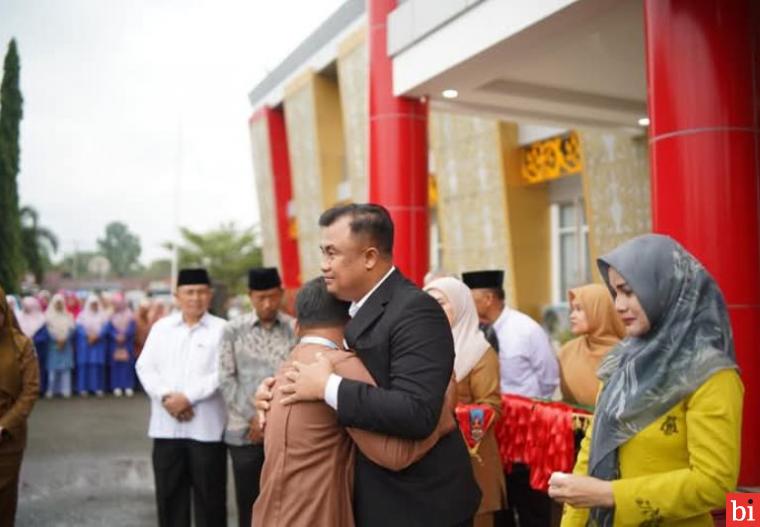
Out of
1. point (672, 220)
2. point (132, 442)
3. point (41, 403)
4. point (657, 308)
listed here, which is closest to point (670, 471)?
point (657, 308)

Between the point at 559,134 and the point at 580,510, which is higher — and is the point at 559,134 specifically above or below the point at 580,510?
above

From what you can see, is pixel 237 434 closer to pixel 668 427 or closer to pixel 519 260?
pixel 668 427

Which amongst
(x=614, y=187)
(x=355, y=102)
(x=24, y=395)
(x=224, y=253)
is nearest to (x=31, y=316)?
(x=24, y=395)

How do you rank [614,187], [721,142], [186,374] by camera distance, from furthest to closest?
[614,187] → [721,142] → [186,374]

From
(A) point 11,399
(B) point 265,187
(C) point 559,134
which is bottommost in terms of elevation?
(A) point 11,399

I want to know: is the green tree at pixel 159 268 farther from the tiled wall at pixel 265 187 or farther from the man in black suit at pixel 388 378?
the man in black suit at pixel 388 378

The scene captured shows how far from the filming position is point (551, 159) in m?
15.0

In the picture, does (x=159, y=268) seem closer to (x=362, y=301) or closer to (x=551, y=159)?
(x=551, y=159)

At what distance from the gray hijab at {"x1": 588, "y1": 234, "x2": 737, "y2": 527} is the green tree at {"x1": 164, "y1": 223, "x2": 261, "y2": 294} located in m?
52.3

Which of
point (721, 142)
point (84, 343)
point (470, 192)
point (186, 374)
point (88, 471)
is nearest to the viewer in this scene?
point (186, 374)

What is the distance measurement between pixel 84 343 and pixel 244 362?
8.77 meters

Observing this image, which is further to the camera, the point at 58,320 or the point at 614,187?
the point at 614,187

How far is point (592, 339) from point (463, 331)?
0.99 meters

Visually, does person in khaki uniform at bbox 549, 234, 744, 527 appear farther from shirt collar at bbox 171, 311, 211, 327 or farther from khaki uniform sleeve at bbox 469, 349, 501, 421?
shirt collar at bbox 171, 311, 211, 327
